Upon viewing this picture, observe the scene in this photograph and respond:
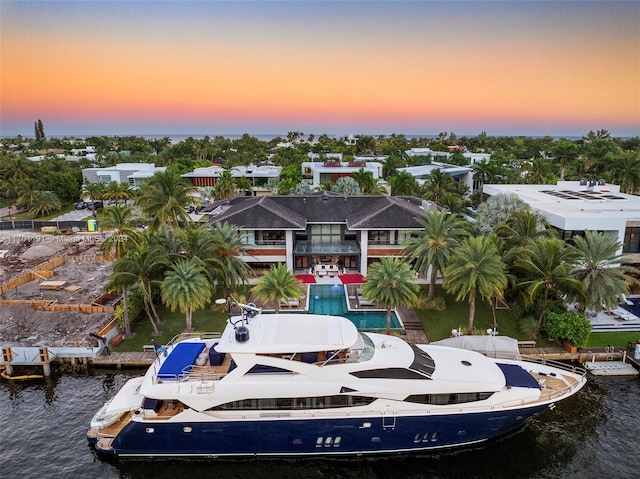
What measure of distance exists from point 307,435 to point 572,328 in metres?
18.8

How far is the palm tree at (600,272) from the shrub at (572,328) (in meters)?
1.27

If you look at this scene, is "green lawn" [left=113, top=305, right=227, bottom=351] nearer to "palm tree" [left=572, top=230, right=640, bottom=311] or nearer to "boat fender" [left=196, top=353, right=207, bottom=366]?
"boat fender" [left=196, top=353, right=207, bottom=366]

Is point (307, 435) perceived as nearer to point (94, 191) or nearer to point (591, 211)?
point (591, 211)

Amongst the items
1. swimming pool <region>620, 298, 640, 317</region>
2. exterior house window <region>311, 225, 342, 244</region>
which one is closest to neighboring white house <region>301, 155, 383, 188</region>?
exterior house window <region>311, 225, 342, 244</region>

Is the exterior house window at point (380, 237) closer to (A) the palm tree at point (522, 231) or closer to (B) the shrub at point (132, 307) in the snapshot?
(A) the palm tree at point (522, 231)

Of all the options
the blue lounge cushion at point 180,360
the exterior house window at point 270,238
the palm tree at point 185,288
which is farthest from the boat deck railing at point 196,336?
the exterior house window at point 270,238

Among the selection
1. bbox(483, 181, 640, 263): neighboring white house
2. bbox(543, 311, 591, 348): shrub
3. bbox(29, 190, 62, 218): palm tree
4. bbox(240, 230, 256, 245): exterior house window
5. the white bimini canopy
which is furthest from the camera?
bbox(29, 190, 62, 218): palm tree

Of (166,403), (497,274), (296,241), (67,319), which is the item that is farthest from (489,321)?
(67,319)

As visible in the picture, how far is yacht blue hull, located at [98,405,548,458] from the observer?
19.4 m

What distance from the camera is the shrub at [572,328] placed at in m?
27.2

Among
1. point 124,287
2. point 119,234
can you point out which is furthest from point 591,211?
point 119,234

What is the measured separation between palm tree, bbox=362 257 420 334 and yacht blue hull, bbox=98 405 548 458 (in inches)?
359

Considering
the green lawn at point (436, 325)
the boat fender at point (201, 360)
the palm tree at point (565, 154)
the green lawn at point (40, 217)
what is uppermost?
the palm tree at point (565, 154)

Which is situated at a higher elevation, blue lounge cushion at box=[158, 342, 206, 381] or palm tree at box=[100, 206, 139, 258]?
palm tree at box=[100, 206, 139, 258]
